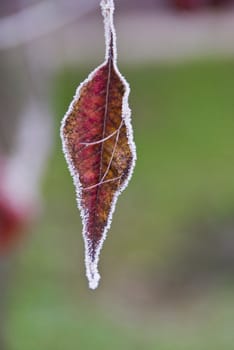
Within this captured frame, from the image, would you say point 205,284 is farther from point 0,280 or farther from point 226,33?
point 226,33

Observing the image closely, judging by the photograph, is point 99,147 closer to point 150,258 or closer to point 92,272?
point 92,272

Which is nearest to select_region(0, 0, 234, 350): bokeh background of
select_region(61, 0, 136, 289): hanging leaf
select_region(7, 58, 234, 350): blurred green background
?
select_region(7, 58, 234, 350): blurred green background

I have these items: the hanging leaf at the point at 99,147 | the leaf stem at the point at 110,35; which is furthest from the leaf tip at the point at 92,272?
the leaf stem at the point at 110,35

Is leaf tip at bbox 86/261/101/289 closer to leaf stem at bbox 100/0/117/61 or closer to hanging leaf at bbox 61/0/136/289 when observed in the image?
hanging leaf at bbox 61/0/136/289

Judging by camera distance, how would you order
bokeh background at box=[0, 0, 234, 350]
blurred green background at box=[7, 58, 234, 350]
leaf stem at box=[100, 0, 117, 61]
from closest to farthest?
leaf stem at box=[100, 0, 117, 61], bokeh background at box=[0, 0, 234, 350], blurred green background at box=[7, 58, 234, 350]

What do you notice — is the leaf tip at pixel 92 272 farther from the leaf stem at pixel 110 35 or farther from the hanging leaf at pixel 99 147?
the leaf stem at pixel 110 35

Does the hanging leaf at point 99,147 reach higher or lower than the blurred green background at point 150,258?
higher
